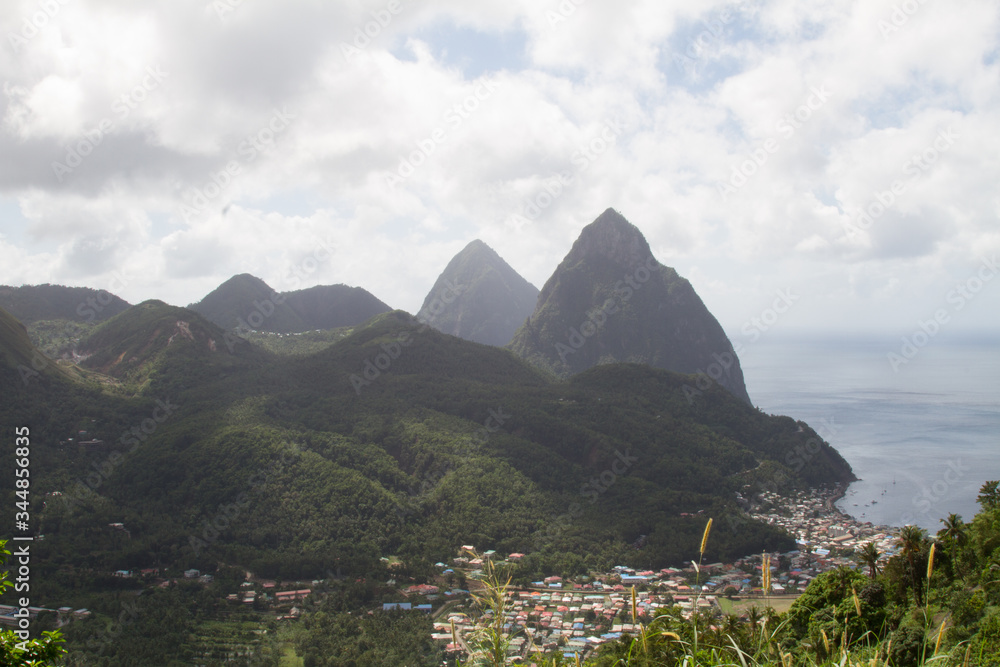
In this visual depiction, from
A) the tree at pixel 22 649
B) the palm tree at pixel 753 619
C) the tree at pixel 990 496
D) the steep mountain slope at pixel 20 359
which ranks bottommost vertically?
Result: the palm tree at pixel 753 619

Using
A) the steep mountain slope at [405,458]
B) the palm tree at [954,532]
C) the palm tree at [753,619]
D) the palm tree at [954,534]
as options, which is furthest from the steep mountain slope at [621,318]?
the palm tree at [753,619]

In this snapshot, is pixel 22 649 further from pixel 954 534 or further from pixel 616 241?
pixel 616 241

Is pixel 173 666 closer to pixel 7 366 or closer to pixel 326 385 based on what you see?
pixel 7 366

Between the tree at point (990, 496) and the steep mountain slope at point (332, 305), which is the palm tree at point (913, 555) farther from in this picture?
the steep mountain slope at point (332, 305)

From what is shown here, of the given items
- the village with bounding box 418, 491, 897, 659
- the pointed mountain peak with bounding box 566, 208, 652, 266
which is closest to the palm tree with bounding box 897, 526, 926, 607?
the village with bounding box 418, 491, 897, 659

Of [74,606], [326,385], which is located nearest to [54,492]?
[74,606]

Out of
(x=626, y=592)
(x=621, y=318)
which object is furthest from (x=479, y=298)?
(x=626, y=592)

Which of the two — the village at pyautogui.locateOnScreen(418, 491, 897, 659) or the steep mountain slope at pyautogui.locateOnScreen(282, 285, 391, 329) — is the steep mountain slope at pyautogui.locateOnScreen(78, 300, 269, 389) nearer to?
the village at pyautogui.locateOnScreen(418, 491, 897, 659)
